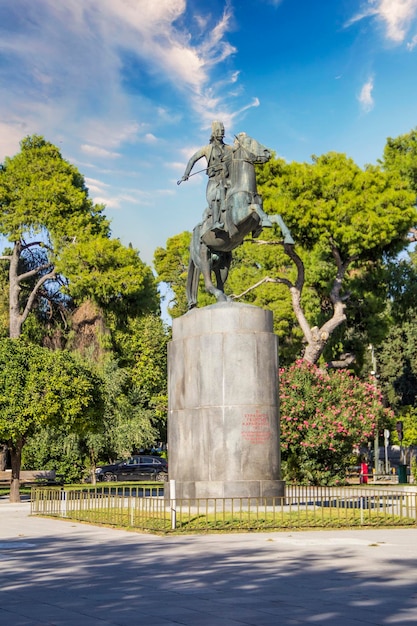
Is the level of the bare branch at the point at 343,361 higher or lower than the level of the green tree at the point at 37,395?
higher

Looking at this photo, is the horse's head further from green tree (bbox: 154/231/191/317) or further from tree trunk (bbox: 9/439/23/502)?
green tree (bbox: 154/231/191/317)

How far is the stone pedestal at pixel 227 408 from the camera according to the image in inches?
711

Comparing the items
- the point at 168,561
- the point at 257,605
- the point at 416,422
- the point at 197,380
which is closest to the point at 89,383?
the point at 197,380

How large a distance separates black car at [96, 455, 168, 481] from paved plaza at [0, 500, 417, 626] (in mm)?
27839

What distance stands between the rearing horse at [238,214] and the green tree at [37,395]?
1010cm

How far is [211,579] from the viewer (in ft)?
32.5

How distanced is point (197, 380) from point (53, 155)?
2629 cm

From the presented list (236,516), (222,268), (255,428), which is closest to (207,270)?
(222,268)

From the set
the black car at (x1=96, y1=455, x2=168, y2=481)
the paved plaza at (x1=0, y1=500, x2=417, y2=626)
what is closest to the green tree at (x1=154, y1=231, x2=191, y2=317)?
the black car at (x1=96, y1=455, x2=168, y2=481)

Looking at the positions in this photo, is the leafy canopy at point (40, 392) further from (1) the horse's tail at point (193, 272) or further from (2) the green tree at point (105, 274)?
(2) the green tree at point (105, 274)

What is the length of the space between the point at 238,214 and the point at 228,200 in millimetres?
511

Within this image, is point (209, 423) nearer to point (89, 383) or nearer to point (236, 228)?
point (236, 228)

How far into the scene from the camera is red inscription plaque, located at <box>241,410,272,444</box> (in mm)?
18203

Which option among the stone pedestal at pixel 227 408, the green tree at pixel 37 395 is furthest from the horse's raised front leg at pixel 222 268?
the green tree at pixel 37 395
